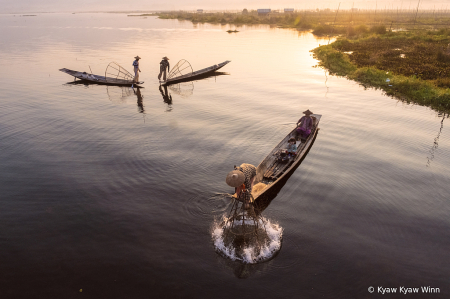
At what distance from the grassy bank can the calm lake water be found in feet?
6.42

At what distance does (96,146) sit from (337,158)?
366 inches

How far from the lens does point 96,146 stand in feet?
38.2

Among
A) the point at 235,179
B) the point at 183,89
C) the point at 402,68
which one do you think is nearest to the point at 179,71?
the point at 183,89

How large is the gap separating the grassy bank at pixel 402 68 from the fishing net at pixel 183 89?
12292 millimetres

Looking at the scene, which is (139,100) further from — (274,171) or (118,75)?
(274,171)

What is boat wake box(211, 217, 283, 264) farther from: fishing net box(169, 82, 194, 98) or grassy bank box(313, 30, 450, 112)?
grassy bank box(313, 30, 450, 112)

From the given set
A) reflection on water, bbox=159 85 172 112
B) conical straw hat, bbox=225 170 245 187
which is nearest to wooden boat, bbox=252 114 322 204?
conical straw hat, bbox=225 170 245 187

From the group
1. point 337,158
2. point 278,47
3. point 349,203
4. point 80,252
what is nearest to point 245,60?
point 278,47

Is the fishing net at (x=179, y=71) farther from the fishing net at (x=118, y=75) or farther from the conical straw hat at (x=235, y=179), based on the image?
the conical straw hat at (x=235, y=179)

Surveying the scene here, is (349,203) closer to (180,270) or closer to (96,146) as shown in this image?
(180,270)

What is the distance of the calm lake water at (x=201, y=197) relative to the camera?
6.18 meters

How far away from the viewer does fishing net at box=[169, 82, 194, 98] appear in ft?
64.1

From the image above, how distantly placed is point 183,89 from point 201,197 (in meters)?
13.7

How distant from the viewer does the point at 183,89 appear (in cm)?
2080
